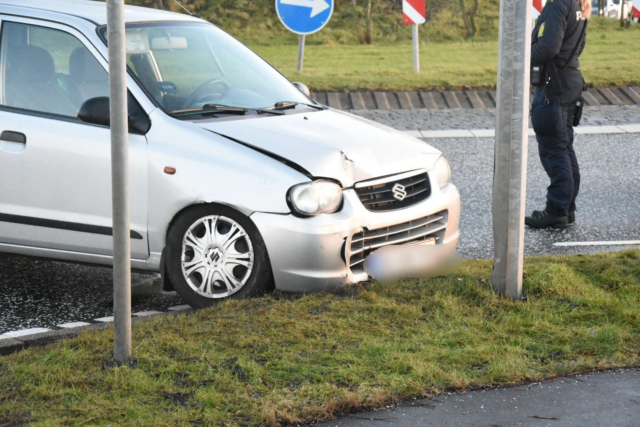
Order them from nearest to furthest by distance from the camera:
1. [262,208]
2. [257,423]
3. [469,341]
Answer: [257,423], [469,341], [262,208]

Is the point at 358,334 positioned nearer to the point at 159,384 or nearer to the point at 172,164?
the point at 159,384

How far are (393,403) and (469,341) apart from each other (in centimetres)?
81

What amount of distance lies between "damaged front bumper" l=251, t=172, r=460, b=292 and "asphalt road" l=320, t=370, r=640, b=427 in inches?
56.3

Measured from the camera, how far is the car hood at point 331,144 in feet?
17.8

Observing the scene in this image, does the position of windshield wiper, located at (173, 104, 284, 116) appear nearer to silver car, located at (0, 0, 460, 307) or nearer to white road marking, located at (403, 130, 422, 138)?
silver car, located at (0, 0, 460, 307)

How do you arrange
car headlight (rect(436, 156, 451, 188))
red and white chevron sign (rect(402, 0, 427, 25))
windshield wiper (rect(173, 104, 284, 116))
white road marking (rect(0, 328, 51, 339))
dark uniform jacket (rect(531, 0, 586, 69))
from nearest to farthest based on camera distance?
1. white road marking (rect(0, 328, 51, 339))
2. windshield wiper (rect(173, 104, 284, 116))
3. car headlight (rect(436, 156, 451, 188))
4. dark uniform jacket (rect(531, 0, 586, 69))
5. red and white chevron sign (rect(402, 0, 427, 25))

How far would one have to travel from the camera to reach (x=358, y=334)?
474cm

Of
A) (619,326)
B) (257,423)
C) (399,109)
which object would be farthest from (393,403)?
(399,109)

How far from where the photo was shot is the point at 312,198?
17.3ft

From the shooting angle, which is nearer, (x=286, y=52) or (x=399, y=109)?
(x=399, y=109)

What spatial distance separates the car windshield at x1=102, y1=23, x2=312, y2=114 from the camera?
19.6 ft

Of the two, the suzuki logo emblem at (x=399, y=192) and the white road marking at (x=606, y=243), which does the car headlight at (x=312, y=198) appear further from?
the white road marking at (x=606, y=243)

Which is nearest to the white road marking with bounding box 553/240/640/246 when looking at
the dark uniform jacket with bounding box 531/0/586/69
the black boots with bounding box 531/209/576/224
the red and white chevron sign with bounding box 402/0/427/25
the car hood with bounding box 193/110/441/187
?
the black boots with bounding box 531/209/576/224

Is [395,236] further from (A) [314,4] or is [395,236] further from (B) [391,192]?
(A) [314,4]
